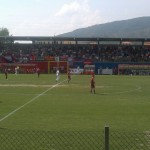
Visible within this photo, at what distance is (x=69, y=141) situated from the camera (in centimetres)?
1416

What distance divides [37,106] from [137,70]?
5837 cm

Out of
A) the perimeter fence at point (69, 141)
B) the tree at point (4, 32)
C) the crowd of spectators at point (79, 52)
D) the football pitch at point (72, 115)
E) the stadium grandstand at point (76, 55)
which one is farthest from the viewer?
the tree at point (4, 32)

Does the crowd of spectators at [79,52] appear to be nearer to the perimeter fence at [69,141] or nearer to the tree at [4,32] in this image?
the tree at [4,32]

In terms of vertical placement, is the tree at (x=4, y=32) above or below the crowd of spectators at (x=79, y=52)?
above

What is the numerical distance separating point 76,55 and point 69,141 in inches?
3120

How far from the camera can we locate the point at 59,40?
318 ft

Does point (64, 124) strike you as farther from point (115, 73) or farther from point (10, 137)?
point (115, 73)

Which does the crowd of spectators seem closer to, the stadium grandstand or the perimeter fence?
the stadium grandstand

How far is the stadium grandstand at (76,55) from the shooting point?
84.3 meters

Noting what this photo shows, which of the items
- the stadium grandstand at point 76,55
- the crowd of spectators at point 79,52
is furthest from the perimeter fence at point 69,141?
the crowd of spectators at point 79,52

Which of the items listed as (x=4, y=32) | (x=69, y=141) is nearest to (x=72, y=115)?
(x=69, y=141)

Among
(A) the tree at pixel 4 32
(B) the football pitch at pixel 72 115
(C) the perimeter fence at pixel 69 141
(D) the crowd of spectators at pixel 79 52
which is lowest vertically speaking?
(B) the football pitch at pixel 72 115

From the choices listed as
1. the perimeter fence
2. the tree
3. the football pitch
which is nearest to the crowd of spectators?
the tree

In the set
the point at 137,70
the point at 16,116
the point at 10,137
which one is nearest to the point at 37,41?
the point at 137,70
